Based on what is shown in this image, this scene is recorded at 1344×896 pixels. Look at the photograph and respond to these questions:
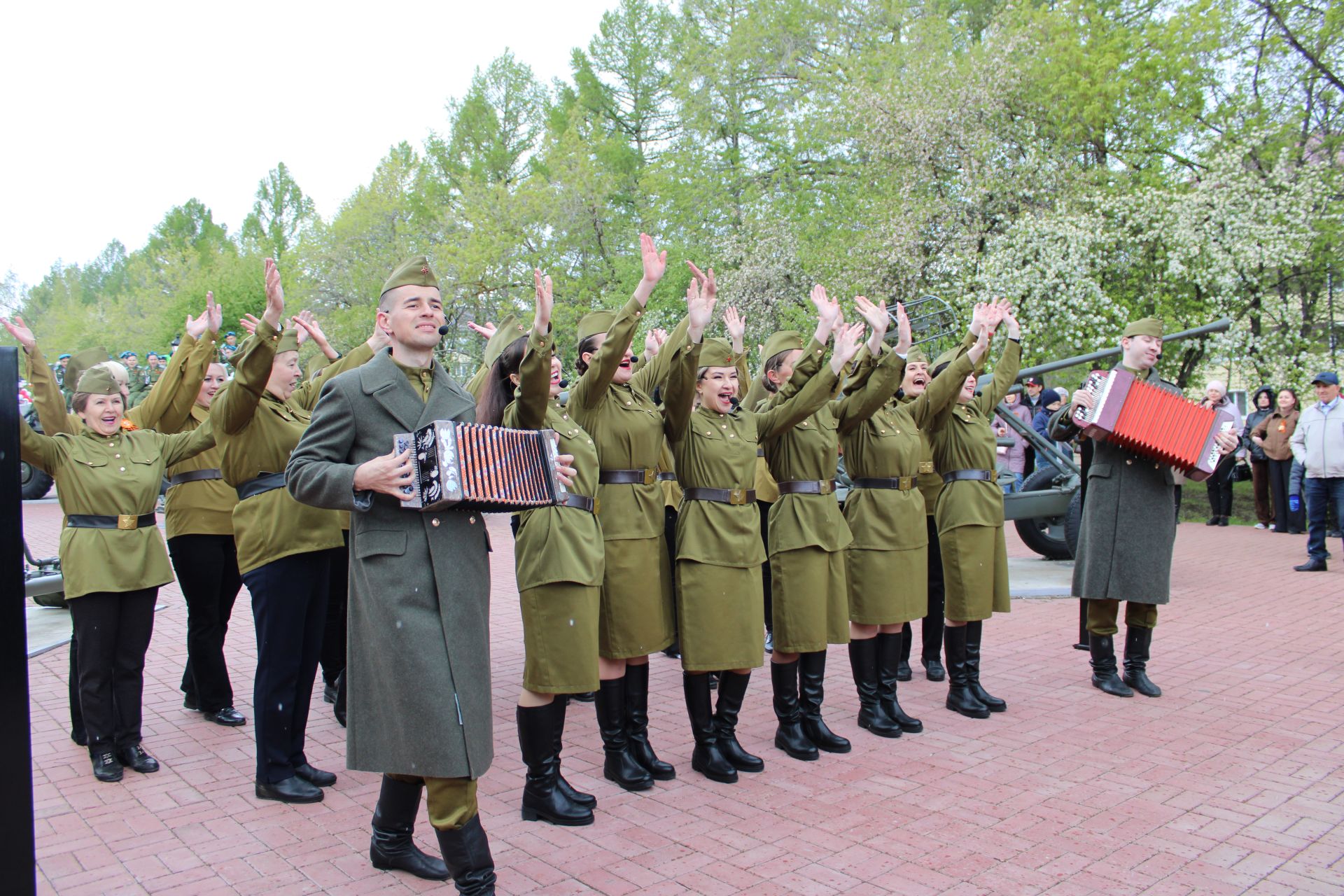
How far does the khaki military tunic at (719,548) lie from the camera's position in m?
4.88

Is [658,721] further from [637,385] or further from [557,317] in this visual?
→ [557,317]

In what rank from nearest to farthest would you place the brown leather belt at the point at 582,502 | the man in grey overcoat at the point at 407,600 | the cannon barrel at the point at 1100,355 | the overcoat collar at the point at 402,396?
the man in grey overcoat at the point at 407,600 → the overcoat collar at the point at 402,396 → the brown leather belt at the point at 582,502 → the cannon barrel at the point at 1100,355

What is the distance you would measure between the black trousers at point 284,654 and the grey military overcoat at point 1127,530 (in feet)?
14.6

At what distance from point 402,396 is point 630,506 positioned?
148cm

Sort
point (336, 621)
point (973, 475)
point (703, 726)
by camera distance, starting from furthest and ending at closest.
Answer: point (973, 475) → point (336, 621) → point (703, 726)

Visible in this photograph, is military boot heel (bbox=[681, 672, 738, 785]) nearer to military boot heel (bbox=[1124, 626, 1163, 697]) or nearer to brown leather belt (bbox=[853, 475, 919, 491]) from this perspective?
brown leather belt (bbox=[853, 475, 919, 491])

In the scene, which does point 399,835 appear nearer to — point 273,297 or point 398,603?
point 398,603

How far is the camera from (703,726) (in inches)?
199

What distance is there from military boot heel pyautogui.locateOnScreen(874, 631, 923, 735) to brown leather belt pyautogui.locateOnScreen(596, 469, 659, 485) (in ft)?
5.83

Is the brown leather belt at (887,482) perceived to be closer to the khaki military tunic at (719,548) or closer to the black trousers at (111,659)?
the khaki military tunic at (719,548)

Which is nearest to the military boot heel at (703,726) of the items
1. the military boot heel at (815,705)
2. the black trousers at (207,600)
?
the military boot heel at (815,705)

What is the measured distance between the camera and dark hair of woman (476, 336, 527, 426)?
4.41m

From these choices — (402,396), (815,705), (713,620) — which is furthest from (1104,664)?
(402,396)

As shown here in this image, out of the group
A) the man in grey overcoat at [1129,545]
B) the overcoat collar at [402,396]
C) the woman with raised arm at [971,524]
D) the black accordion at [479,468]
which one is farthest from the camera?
the man in grey overcoat at [1129,545]
